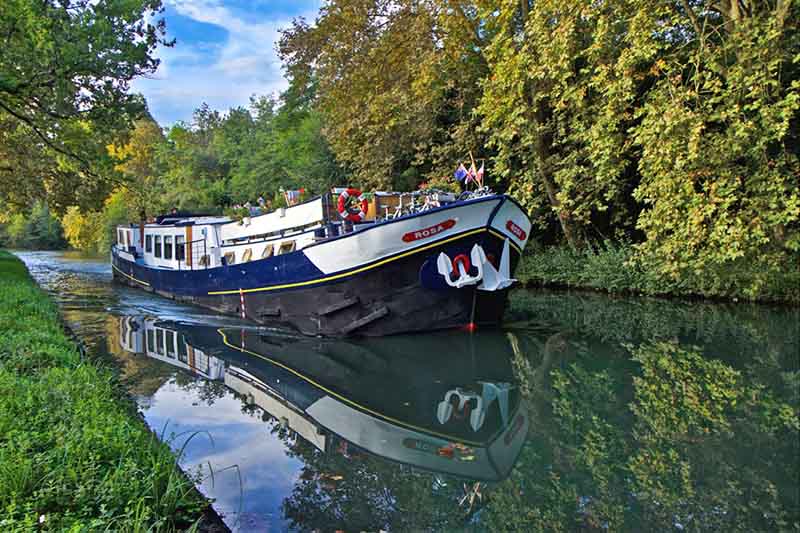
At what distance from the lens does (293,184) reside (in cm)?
3328

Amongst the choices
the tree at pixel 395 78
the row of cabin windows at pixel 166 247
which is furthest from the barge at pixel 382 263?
the tree at pixel 395 78

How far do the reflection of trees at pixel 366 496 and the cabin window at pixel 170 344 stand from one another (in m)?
5.51

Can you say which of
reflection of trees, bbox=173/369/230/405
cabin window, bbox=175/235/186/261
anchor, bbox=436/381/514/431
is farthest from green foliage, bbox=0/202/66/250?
anchor, bbox=436/381/514/431

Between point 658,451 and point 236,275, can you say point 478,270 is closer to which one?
point 658,451

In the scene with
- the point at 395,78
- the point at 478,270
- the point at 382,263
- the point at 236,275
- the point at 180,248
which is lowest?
the point at 236,275

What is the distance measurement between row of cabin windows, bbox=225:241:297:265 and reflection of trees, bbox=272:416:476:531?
7249mm

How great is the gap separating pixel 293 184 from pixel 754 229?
2543 centimetres

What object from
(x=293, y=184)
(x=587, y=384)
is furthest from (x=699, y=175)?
(x=293, y=184)

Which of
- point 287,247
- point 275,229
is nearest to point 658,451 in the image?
point 287,247

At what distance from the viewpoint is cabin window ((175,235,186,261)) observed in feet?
56.8

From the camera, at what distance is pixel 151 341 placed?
1157 centimetres

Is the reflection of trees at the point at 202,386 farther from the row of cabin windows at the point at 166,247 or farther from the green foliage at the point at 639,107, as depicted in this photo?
the green foliage at the point at 639,107

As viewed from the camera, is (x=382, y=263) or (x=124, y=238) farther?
(x=124, y=238)

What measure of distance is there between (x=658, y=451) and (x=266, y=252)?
32.1 ft
